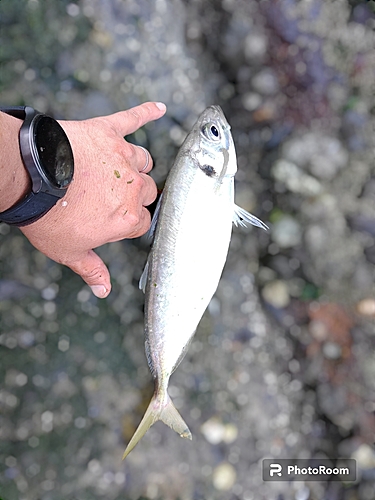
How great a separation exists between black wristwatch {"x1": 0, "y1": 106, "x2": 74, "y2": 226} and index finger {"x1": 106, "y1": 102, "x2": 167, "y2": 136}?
0.52 metres

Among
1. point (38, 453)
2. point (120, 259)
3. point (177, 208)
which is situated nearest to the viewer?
point (177, 208)

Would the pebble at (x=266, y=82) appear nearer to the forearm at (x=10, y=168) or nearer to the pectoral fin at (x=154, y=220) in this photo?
the pectoral fin at (x=154, y=220)

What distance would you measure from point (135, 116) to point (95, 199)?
1.98 ft

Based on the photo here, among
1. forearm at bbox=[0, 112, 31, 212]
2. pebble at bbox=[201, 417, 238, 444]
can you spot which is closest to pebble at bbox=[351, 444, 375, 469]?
pebble at bbox=[201, 417, 238, 444]

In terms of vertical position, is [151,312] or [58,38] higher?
[58,38]

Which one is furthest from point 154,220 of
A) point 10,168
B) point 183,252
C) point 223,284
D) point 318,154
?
point 318,154

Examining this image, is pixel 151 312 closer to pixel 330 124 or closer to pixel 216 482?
pixel 216 482

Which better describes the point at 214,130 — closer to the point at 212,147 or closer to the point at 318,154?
the point at 212,147

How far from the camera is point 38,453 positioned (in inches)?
91.5

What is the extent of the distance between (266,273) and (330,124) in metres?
1.00

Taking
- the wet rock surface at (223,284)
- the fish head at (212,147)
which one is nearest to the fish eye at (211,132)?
the fish head at (212,147)

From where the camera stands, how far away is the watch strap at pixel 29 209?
159cm

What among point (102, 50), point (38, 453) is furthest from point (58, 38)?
point (38, 453)

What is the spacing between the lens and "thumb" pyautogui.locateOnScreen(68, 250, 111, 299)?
7.00 ft
